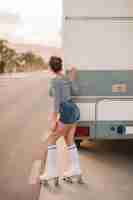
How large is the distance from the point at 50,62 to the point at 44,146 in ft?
9.66

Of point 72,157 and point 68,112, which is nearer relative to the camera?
point 68,112

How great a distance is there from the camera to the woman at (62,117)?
5941 mm

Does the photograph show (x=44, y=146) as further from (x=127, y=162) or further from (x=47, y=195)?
(x=47, y=195)

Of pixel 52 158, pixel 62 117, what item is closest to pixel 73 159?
pixel 52 158

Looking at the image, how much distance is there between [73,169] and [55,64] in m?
1.63

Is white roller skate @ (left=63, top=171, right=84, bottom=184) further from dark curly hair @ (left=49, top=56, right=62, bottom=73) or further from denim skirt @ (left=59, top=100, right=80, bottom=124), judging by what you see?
dark curly hair @ (left=49, top=56, right=62, bottom=73)

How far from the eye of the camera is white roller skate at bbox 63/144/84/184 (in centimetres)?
614

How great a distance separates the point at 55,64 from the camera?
600 cm

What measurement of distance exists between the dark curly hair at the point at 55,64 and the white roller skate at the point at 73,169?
1210 millimetres

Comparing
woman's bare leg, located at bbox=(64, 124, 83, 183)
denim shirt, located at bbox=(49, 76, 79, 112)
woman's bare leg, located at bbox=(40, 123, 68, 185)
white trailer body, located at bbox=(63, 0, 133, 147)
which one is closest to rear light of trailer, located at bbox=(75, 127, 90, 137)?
white trailer body, located at bbox=(63, 0, 133, 147)

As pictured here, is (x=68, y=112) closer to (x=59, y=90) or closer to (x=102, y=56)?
(x=59, y=90)

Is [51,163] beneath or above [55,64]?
beneath

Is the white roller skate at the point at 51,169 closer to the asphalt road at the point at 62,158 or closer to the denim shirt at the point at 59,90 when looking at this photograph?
the asphalt road at the point at 62,158

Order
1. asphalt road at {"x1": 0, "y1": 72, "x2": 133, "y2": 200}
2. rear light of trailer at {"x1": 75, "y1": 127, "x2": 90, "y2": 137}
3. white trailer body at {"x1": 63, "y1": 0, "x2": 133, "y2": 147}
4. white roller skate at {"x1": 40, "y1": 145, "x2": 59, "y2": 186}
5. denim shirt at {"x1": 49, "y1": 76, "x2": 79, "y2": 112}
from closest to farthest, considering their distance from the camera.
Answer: asphalt road at {"x1": 0, "y1": 72, "x2": 133, "y2": 200} < denim shirt at {"x1": 49, "y1": 76, "x2": 79, "y2": 112} < white roller skate at {"x1": 40, "y1": 145, "x2": 59, "y2": 186} < white trailer body at {"x1": 63, "y1": 0, "x2": 133, "y2": 147} < rear light of trailer at {"x1": 75, "y1": 127, "x2": 90, "y2": 137}
